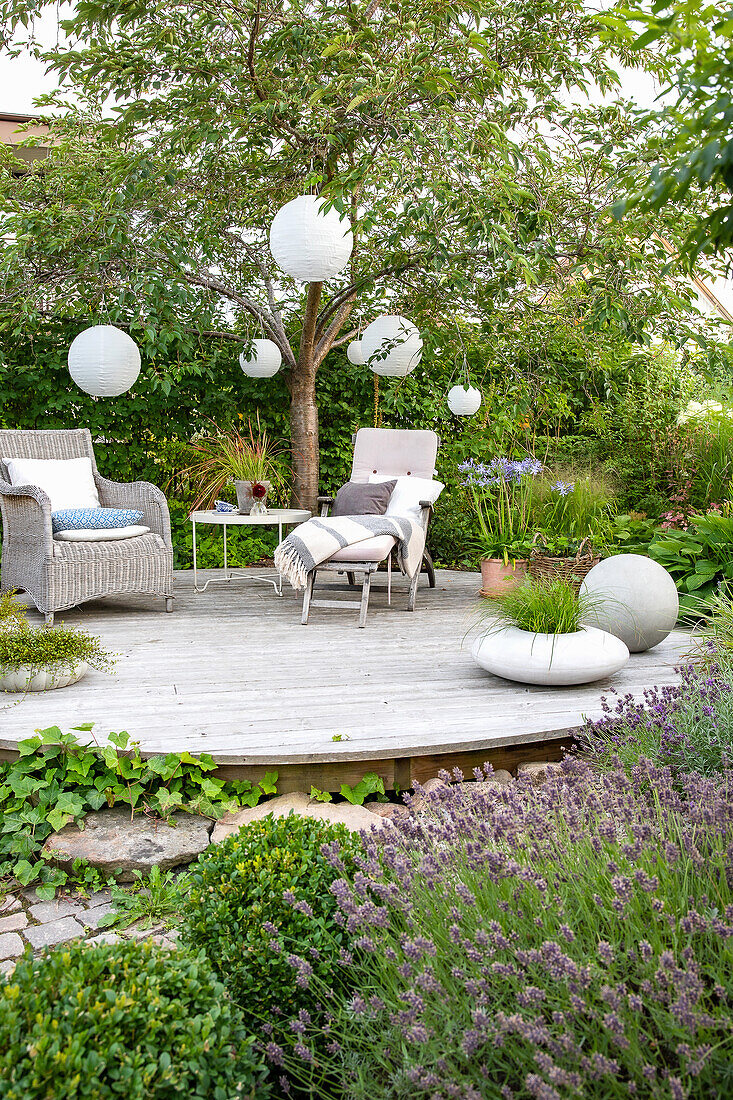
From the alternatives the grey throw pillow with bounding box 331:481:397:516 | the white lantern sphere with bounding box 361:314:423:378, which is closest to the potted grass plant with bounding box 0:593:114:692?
the grey throw pillow with bounding box 331:481:397:516

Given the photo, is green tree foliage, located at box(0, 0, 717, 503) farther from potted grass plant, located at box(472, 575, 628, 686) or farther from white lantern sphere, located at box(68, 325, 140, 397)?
potted grass plant, located at box(472, 575, 628, 686)

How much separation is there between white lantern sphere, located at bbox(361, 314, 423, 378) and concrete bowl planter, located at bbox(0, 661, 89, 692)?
2805mm

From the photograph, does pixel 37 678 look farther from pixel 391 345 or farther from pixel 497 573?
pixel 391 345

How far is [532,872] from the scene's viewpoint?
132cm

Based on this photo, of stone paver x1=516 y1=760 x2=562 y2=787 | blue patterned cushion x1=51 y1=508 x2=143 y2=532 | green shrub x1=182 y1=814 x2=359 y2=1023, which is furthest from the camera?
blue patterned cushion x1=51 y1=508 x2=143 y2=532

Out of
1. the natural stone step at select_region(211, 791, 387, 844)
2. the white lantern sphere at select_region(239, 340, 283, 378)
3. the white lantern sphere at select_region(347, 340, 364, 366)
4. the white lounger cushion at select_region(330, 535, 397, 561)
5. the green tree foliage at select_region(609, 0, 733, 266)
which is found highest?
the white lantern sphere at select_region(347, 340, 364, 366)

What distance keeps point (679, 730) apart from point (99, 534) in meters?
3.38

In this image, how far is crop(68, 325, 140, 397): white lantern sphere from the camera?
442cm

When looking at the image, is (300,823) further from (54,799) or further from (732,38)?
(732,38)

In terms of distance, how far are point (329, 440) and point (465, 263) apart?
7.88 feet

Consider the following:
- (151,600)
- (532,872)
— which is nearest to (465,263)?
(151,600)

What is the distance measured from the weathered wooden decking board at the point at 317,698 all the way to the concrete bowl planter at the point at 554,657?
69mm

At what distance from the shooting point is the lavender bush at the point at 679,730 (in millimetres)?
2221

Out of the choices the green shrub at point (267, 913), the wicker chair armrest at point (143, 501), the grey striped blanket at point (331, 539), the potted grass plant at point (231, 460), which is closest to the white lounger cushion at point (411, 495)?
the grey striped blanket at point (331, 539)
